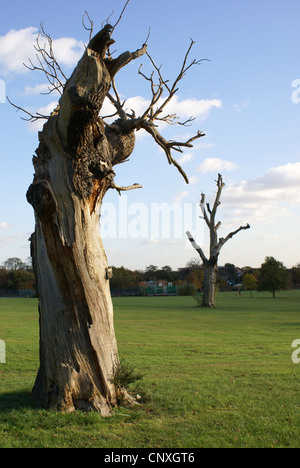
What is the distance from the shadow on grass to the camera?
7074 millimetres

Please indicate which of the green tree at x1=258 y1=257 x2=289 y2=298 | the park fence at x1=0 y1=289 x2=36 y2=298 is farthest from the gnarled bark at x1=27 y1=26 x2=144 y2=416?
the park fence at x1=0 y1=289 x2=36 y2=298

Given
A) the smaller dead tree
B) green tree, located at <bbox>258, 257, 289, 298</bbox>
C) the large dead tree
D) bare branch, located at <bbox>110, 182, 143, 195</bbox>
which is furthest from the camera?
green tree, located at <bbox>258, 257, 289, 298</bbox>

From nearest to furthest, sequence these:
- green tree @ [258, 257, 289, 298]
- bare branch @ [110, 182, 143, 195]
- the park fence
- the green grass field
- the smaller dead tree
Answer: the green grass field
bare branch @ [110, 182, 143, 195]
the smaller dead tree
green tree @ [258, 257, 289, 298]
the park fence

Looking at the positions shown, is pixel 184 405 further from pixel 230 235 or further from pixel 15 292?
pixel 15 292

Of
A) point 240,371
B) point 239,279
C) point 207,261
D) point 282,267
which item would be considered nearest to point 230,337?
point 240,371

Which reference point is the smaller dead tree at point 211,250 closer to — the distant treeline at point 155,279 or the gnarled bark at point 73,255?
the distant treeline at point 155,279

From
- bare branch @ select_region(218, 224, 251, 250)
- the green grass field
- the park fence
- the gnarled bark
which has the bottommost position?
the park fence

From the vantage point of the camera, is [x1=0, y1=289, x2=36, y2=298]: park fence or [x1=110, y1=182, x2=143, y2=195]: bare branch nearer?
[x1=110, y1=182, x2=143, y2=195]: bare branch

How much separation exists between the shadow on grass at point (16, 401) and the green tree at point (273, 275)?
181 ft

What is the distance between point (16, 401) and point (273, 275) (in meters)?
56.0

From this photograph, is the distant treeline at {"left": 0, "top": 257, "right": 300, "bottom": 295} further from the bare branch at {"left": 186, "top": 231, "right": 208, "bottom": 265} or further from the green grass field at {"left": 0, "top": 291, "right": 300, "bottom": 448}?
the green grass field at {"left": 0, "top": 291, "right": 300, "bottom": 448}

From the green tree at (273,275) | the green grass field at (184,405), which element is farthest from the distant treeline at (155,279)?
the green grass field at (184,405)

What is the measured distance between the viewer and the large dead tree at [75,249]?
6750 mm

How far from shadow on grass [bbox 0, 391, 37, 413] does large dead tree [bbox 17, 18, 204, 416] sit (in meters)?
0.20
